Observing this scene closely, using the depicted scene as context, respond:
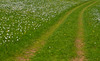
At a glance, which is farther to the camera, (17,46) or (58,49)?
(58,49)

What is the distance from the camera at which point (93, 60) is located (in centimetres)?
942

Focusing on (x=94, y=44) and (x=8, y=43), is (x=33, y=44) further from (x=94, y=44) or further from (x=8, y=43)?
(x=94, y=44)

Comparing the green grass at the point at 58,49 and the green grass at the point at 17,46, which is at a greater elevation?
the green grass at the point at 17,46

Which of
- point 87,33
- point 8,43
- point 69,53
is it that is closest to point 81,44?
point 69,53

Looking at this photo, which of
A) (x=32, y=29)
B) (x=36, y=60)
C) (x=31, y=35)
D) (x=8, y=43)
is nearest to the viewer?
(x=36, y=60)

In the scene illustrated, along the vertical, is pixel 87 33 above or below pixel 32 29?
below

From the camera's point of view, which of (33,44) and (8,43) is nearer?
(8,43)

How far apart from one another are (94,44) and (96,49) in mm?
1095

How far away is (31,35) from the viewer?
13375 millimetres

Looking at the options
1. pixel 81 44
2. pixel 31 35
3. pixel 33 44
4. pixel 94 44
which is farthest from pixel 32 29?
pixel 94 44

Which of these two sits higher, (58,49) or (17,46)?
(17,46)

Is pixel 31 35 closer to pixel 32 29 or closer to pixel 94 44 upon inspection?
pixel 32 29

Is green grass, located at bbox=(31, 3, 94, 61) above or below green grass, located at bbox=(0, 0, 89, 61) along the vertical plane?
below

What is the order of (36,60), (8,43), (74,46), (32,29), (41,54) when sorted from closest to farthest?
(36,60) < (41,54) < (8,43) < (74,46) < (32,29)
